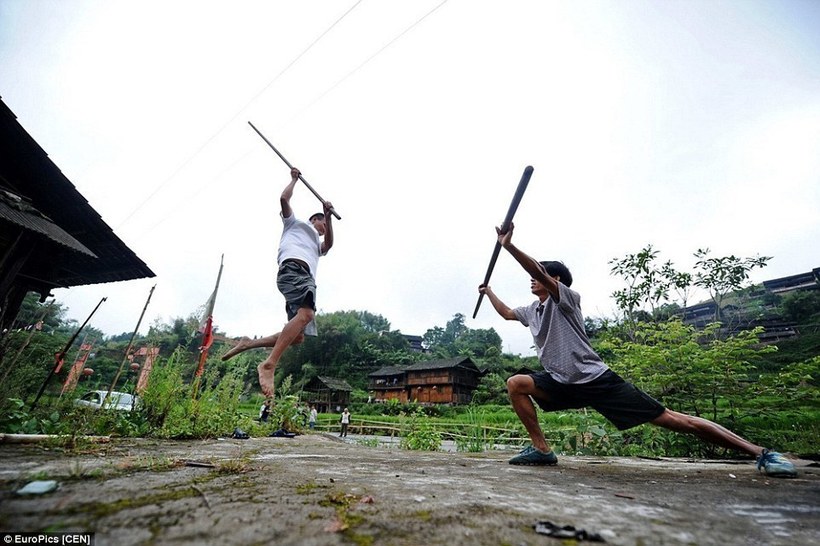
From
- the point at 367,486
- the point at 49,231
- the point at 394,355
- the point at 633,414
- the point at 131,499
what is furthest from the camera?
the point at 394,355

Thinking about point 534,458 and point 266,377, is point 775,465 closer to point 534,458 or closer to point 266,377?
point 534,458

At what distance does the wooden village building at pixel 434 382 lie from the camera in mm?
39344

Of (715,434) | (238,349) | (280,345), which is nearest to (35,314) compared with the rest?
(238,349)

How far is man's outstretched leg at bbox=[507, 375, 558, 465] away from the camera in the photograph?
111 inches

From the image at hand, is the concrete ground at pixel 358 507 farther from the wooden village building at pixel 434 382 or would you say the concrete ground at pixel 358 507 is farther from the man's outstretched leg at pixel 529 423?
the wooden village building at pixel 434 382

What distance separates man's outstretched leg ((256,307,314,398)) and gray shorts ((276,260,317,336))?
9cm

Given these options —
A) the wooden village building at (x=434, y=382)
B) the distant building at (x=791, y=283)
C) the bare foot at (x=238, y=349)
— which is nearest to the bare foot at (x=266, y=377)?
the bare foot at (x=238, y=349)

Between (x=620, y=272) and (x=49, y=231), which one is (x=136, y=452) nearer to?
(x=49, y=231)

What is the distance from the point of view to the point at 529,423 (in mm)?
2934

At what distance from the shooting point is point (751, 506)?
1315 millimetres

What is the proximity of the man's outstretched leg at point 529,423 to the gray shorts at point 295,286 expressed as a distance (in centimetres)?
204

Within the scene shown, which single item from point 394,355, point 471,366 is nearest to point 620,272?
point 471,366

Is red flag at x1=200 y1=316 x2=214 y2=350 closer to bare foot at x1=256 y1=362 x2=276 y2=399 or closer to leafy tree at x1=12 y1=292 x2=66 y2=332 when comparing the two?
leafy tree at x1=12 y1=292 x2=66 y2=332

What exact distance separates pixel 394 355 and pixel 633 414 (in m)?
56.3
